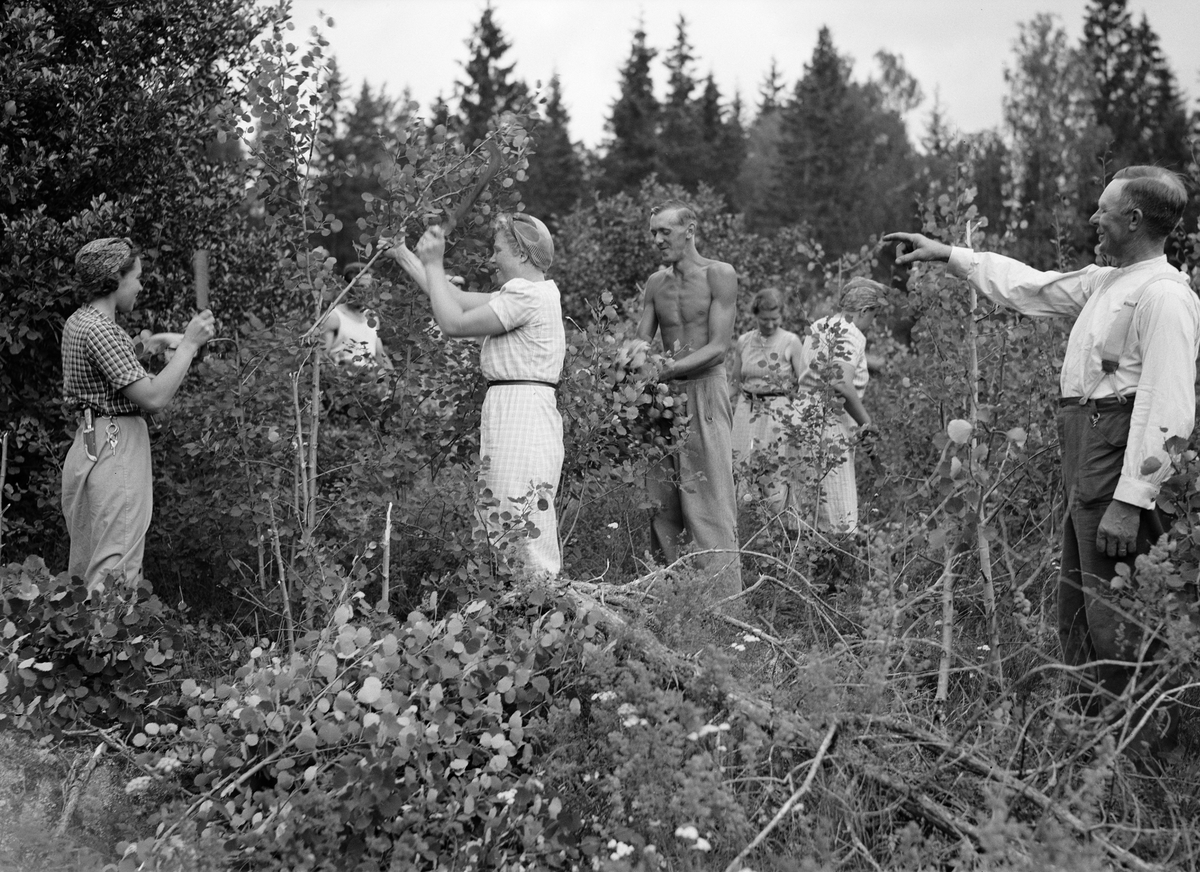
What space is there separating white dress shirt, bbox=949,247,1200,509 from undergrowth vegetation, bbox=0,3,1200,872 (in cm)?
19

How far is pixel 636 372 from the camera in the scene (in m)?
4.99

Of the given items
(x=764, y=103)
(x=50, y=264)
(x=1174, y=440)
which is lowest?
(x=1174, y=440)

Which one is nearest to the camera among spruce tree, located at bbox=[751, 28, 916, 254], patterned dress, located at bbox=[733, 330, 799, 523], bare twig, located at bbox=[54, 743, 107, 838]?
bare twig, located at bbox=[54, 743, 107, 838]

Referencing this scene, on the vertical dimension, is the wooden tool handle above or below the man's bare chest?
above

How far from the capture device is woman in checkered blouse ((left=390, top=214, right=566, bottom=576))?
4.14 m

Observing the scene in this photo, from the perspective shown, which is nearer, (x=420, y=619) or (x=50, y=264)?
(x=420, y=619)

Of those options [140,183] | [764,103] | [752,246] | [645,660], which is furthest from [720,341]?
[764,103]

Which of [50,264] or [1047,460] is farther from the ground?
[50,264]

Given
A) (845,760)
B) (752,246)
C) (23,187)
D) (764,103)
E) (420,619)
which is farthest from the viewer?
(764,103)

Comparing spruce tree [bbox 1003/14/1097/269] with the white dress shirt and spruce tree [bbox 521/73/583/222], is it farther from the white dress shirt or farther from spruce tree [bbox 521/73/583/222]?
the white dress shirt

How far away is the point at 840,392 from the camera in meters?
6.09

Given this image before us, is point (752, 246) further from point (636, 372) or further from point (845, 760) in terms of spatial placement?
point (845, 760)

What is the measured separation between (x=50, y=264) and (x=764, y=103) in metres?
57.1

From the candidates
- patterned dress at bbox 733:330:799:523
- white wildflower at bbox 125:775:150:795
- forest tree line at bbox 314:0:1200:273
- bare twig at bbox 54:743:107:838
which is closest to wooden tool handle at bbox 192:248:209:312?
bare twig at bbox 54:743:107:838
